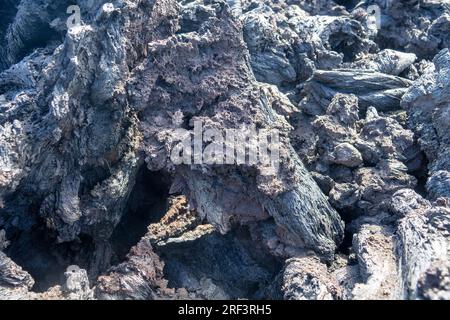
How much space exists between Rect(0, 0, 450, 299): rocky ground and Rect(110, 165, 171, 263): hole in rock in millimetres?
28

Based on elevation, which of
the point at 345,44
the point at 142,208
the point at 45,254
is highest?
the point at 345,44

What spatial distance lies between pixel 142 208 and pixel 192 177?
1734mm

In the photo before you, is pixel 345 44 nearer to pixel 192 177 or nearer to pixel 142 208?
pixel 192 177

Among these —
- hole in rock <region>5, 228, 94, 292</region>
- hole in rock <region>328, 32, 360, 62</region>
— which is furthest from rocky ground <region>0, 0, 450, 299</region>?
hole in rock <region>328, 32, 360, 62</region>

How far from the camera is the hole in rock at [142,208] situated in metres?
8.92

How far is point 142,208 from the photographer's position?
30.5 feet

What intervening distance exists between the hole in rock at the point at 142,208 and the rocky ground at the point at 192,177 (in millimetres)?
→ 28

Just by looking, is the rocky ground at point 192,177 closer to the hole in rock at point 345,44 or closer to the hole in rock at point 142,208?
the hole in rock at point 142,208

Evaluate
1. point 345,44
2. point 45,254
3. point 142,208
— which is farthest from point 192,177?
point 345,44

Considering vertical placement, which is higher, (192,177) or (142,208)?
(192,177)

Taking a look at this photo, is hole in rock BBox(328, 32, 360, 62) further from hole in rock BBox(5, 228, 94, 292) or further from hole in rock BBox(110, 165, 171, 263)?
hole in rock BBox(5, 228, 94, 292)

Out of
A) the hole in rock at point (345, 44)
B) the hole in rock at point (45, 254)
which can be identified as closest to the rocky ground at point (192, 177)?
the hole in rock at point (45, 254)
